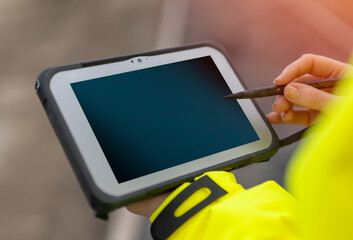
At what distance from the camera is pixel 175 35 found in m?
1.36

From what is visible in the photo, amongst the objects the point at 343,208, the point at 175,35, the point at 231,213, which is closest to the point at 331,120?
the point at 343,208

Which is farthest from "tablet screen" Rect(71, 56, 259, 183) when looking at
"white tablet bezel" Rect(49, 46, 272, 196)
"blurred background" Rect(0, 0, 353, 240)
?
"blurred background" Rect(0, 0, 353, 240)

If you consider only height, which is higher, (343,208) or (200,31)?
(343,208)

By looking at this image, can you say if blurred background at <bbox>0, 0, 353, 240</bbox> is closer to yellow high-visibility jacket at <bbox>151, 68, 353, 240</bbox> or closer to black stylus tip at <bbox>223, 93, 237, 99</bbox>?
black stylus tip at <bbox>223, 93, 237, 99</bbox>

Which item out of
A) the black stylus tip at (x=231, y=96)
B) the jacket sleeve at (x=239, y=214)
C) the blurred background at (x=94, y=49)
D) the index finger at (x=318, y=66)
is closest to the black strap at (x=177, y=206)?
the jacket sleeve at (x=239, y=214)

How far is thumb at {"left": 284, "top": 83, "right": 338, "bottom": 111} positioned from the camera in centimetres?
64

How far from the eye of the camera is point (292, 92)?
64cm

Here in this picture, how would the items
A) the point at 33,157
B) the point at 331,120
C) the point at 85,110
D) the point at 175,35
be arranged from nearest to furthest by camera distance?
the point at 331,120 → the point at 85,110 → the point at 33,157 → the point at 175,35

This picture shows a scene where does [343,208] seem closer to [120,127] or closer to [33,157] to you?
[120,127]

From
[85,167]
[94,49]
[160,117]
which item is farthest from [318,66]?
[94,49]

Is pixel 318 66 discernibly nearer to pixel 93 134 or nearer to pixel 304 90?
pixel 304 90

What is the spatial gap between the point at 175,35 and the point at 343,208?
1.09 m

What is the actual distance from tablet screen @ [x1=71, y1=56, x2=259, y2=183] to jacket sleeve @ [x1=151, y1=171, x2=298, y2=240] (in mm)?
61

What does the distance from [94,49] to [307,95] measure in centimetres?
82
